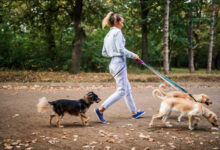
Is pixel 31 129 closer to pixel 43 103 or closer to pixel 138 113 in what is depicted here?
pixel 43 103

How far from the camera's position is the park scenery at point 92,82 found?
3973 millimetres

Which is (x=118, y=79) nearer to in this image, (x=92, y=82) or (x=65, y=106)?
(x=65, y=106)

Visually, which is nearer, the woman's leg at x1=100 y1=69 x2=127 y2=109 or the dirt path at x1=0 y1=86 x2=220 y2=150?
the dirt path at x1=0 y1=86 x2=220 y2=150

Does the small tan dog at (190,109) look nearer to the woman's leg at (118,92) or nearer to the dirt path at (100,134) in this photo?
the dirt path at (100,134)

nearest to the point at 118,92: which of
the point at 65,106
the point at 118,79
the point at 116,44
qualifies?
the point at 118,79

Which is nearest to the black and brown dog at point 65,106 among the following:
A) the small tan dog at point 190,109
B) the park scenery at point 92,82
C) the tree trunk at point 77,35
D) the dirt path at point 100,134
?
the park scenery at point 92,82

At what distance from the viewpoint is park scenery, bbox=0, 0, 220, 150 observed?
3973 mm

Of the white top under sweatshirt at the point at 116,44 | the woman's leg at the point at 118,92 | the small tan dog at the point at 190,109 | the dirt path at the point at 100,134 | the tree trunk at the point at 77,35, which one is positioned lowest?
the dirt path at the point at 100,134

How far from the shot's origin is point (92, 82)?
11844 mm

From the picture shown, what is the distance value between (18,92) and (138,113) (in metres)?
6.01

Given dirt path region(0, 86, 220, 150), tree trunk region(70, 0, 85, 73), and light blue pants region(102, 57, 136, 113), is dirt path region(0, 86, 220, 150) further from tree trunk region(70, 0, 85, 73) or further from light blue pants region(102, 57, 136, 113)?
tree trunk region(70, 0, 85, 73)

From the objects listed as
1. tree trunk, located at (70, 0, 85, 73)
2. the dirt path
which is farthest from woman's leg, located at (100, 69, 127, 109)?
tree trunk, located at (70, 0, 85, 73)

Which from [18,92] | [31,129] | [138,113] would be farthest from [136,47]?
[31,129]

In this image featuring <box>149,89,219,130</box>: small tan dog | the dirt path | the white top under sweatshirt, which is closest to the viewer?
the dirt path
